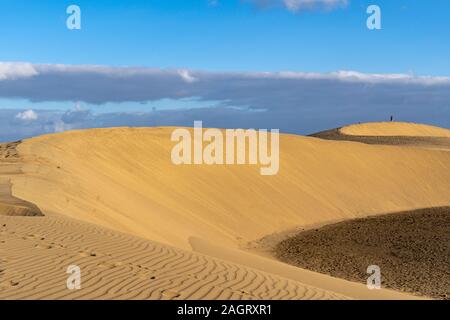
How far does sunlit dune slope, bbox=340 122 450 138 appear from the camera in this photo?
58219 millimetres

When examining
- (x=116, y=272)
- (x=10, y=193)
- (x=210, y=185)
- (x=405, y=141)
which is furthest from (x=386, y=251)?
(x=405, y=141)

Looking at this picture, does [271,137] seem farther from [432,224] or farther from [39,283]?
[39,283]

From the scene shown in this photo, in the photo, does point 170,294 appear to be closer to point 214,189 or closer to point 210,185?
point 214,189

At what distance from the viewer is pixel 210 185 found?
2489cm

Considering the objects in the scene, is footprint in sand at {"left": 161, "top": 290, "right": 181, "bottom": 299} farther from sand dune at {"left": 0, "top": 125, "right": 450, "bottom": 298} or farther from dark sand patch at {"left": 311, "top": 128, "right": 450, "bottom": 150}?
dark sand patch at {"left": 311, "top": 128, "right": 450, "bottom": 150}

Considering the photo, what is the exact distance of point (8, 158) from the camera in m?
20.3

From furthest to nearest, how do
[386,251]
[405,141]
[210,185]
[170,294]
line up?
1. [405,141]
2. [210,185]
3. [386,251]
4. [170,294]

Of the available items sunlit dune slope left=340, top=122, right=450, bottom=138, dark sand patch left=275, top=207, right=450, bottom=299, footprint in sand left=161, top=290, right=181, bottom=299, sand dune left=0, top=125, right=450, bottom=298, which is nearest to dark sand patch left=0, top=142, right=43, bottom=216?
sand dune left=0, top=125, right=450, bottom=298

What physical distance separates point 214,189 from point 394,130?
40839mm

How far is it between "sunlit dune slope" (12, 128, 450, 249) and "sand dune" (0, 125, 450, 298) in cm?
6

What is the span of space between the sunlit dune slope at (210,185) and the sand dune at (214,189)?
0.06 m

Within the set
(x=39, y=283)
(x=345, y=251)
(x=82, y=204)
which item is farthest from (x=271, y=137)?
(x=39, y=283)
